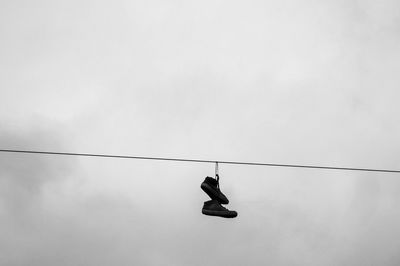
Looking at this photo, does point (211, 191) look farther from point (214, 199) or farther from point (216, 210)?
point (216, 210)

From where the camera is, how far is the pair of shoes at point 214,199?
8297mm

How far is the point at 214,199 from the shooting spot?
854cm

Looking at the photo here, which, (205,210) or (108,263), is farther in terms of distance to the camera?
(108,263)

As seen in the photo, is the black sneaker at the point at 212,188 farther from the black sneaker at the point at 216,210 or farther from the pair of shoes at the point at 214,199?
the black sneaker at the point at 216,210

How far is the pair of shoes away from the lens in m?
Answer: 8.30

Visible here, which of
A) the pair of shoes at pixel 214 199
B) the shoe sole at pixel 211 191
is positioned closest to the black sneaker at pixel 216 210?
the pair of shoes at pixel 214 199

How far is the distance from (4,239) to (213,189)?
197 meters

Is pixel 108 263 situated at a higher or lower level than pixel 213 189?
higher

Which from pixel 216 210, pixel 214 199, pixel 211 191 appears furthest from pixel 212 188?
pixel 216 210

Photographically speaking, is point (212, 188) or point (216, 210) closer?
point (212, 188)

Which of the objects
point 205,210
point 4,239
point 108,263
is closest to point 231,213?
point 205,210

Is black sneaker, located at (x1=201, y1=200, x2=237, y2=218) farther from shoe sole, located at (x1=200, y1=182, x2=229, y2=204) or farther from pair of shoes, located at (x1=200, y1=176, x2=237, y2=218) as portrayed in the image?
shoe sole, located at (x1=200, y1=182, x2=229, y2=204)

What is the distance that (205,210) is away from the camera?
851cm

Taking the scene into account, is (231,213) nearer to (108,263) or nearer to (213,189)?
(213,189)
